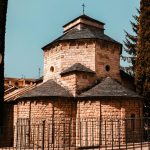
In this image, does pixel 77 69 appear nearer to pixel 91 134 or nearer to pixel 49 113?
pixel 49 113

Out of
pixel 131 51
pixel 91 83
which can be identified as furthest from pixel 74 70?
pixel 131 51

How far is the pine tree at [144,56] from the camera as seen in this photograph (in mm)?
21469

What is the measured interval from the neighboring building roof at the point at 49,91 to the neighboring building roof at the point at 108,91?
1.39m

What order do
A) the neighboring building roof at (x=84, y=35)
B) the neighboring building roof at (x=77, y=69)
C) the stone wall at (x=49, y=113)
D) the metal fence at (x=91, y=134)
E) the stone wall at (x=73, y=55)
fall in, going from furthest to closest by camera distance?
the neighboring building roof at (x=84, y=35) → the stone wall at (x=73, y=55) → the neighboring building roof at (x=77, y=69) → the stone wall at (x=49, y=113) → the metal fence at (x=91, y=134)

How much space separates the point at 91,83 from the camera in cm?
2158

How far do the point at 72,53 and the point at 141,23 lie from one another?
5.27m

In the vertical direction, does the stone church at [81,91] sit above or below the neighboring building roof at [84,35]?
below

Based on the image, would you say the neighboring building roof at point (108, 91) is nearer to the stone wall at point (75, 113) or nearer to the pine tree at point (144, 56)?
the stone wall at point (75, 113)

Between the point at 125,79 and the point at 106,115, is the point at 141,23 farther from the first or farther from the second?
the point at 106,115

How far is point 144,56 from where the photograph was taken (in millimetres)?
21766

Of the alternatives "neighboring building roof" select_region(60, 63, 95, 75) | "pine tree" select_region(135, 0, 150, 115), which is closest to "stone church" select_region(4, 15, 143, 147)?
"neighboring building roof" select_region(60, 63, 95, 75)

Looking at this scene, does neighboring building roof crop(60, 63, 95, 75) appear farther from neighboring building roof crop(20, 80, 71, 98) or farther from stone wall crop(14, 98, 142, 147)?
stone wall crop(14, 98, 142, 147)

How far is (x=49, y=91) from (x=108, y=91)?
382cm

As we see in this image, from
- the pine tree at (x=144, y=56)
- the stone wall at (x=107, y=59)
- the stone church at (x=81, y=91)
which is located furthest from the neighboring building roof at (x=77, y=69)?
the pine tree at (x=144, y=56)
